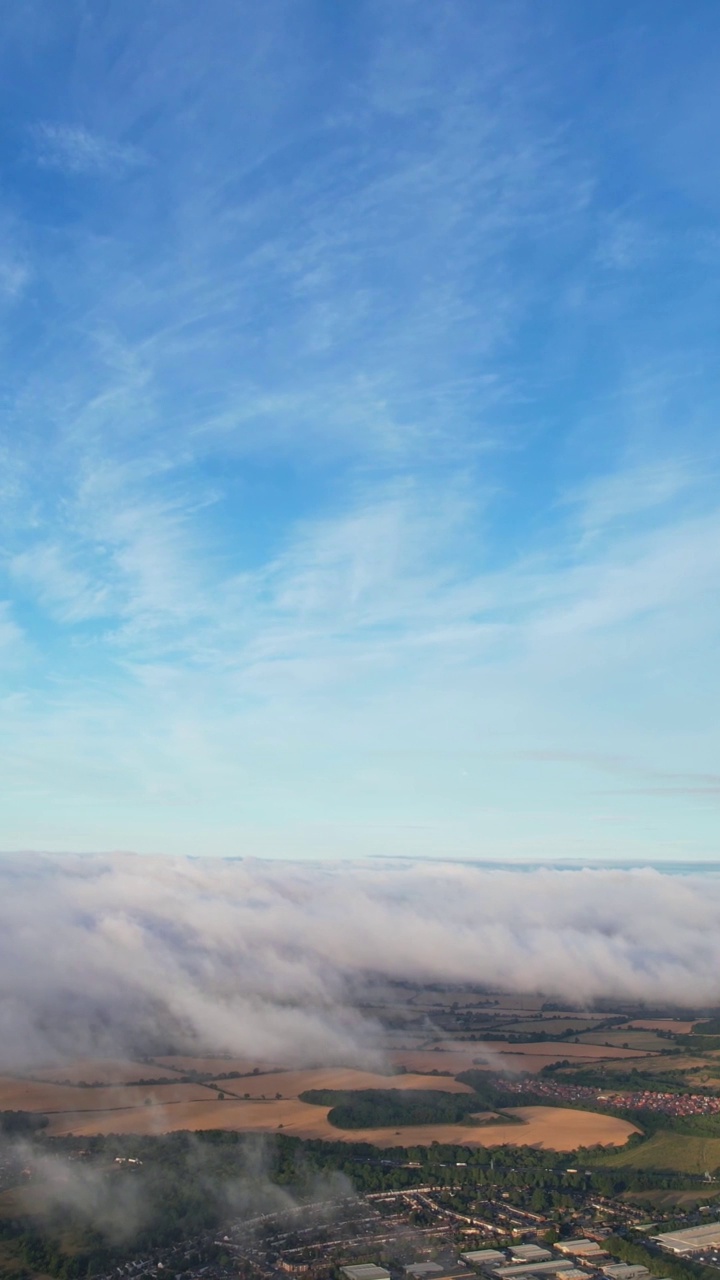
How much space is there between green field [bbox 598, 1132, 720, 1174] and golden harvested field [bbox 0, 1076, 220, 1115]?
23876mm

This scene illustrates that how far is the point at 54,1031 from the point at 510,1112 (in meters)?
31.7

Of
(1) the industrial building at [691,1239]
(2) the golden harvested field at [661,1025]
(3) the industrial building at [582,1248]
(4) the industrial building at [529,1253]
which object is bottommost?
(2) the golden harvested field at [661,1025]

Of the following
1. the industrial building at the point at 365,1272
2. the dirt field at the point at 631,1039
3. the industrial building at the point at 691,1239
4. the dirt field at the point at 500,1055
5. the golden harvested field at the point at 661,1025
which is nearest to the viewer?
the industrial building at the point at 365,1272

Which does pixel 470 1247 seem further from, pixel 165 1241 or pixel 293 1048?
pixel 293 1048

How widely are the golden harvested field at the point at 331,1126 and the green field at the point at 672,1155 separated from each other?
1.44 metres

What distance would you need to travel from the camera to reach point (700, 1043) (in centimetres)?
7581

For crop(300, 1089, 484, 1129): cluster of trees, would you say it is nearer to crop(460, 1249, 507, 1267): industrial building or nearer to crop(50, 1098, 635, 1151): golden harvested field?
crop(50, 1098, 635, 1151): golden harvested field

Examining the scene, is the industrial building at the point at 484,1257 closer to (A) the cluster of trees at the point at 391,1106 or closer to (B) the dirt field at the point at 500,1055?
(A) the cluster of trees at the point at 391,1106

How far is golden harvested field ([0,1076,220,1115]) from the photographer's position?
46.1 metres

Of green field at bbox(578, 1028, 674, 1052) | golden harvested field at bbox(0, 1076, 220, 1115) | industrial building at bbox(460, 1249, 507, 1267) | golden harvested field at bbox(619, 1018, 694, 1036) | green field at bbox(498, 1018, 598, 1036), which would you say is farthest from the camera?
golden harvested field at bbox(619, 1018, 694, 1036)

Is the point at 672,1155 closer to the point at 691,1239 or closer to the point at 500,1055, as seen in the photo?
the point at 691,1239

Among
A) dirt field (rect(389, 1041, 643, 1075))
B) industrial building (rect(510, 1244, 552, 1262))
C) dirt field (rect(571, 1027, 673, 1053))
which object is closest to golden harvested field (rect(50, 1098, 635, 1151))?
industrial building (rect(510, 1244, 552, 1262))

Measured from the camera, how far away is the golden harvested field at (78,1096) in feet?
151

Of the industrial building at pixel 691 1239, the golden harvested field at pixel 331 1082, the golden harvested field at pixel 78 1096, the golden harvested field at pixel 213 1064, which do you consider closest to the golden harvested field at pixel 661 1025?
the golden harvested field at pixel 331 1082
